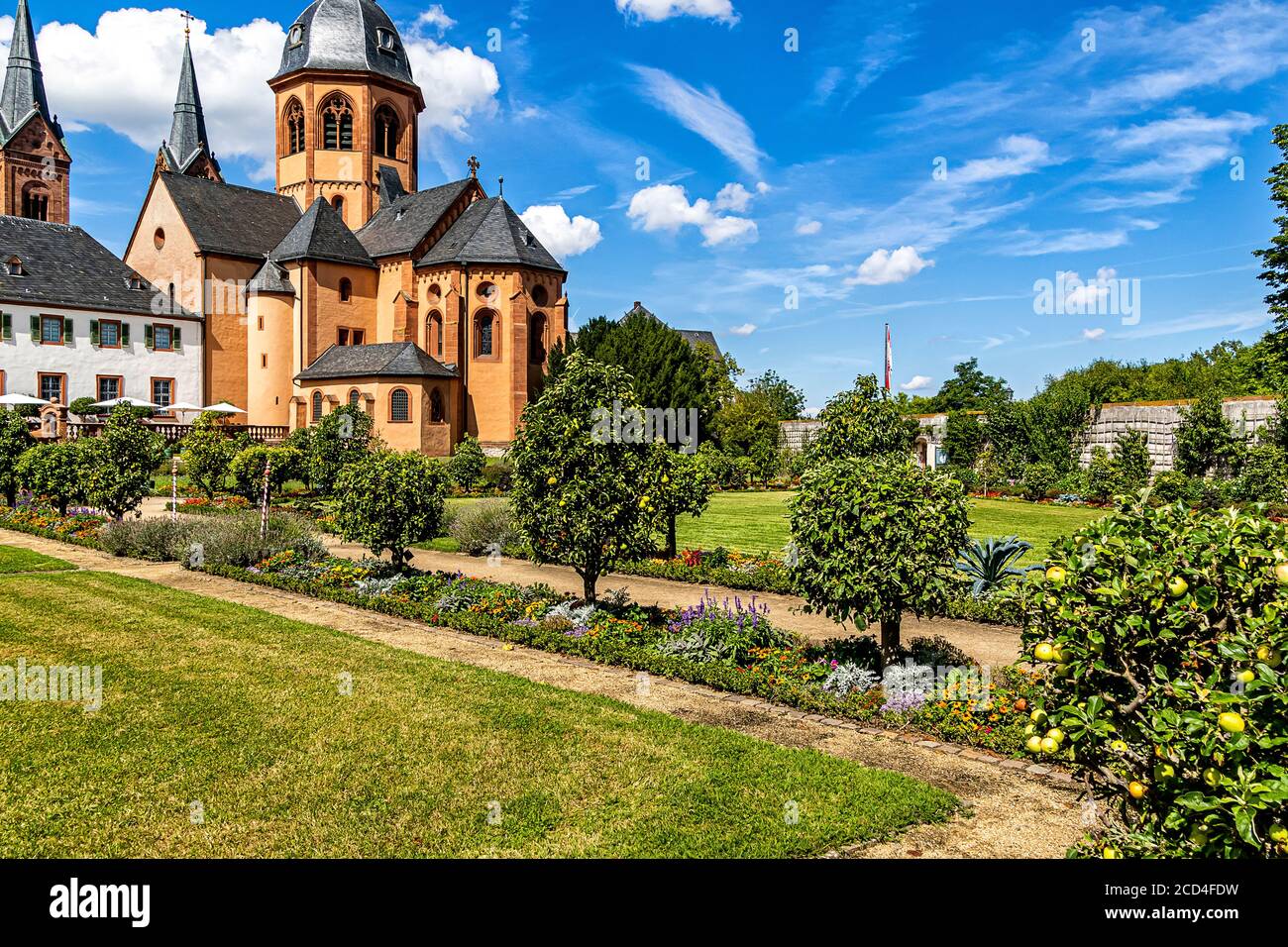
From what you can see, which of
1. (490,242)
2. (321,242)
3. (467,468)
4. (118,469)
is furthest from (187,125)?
(118,469)

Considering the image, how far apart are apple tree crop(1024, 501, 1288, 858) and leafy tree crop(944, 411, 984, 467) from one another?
1296 inches

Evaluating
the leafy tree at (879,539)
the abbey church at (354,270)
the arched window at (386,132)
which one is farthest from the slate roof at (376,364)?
the leafy tree at (879,539)

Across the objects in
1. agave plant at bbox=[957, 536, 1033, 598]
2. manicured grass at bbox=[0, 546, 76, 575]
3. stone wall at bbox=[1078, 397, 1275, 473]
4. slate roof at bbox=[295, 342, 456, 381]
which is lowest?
manicured grass at bbox=[0, 546, 76, 575]

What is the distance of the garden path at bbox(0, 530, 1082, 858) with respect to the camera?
5387mm

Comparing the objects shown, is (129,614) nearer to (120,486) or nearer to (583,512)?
(583,512)

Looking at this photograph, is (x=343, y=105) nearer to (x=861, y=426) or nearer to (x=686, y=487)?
(x=686, y=487)

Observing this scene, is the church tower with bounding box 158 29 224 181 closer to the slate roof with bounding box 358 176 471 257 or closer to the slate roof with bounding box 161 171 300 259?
the slate roof with bounding box 161 171 300 259

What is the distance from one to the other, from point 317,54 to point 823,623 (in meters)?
55.6

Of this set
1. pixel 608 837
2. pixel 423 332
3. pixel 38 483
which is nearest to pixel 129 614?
pixel 608 837

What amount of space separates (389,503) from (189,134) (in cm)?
7380

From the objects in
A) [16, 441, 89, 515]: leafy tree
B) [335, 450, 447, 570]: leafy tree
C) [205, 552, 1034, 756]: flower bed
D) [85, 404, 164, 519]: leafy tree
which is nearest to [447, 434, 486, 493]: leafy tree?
[16, 441, 89, 515]: leafy tree

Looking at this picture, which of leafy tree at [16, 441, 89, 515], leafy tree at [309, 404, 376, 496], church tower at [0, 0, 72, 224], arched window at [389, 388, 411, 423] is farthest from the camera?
church tower at [0, 0, 72, 224]

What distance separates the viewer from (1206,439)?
27.2 m
